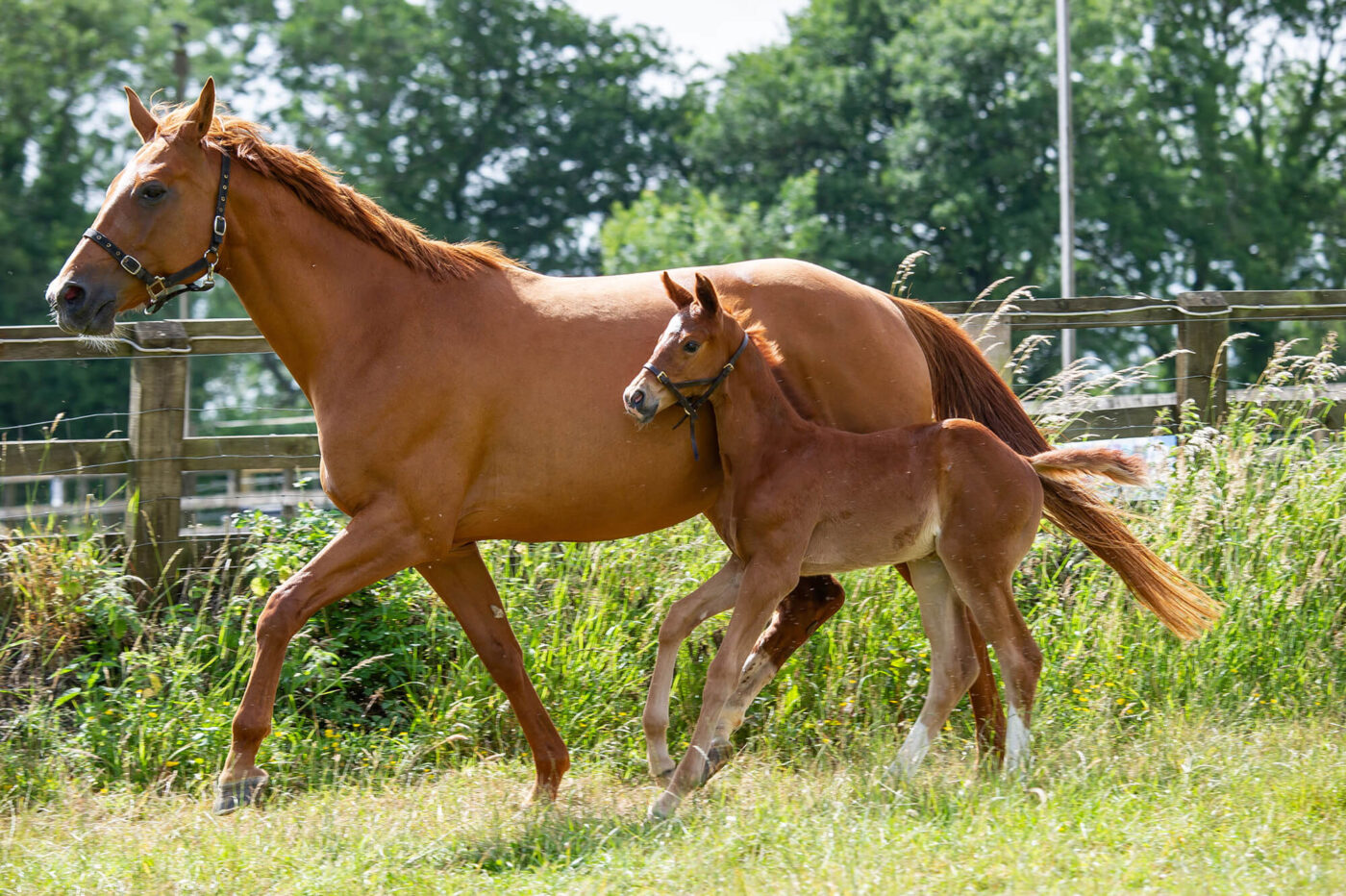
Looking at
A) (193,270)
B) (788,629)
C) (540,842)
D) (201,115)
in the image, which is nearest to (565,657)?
(788,629)

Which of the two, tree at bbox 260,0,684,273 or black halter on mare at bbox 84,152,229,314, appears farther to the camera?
tree at bbox 260,0,684,273

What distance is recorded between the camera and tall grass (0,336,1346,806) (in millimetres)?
5188

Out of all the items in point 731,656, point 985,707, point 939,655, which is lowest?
point 985,707

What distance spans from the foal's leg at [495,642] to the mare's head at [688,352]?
3.42ft

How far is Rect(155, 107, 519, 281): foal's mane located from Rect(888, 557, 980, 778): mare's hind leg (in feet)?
7.04

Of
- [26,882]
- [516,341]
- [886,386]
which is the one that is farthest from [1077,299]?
[26,882]

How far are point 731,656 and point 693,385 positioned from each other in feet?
3.23

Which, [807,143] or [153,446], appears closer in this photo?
[153,446]

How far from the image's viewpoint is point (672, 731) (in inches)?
216

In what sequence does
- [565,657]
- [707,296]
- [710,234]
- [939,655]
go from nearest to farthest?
1. [707,296]
2. [939,655]
3. [565,657]
4. [710,234]

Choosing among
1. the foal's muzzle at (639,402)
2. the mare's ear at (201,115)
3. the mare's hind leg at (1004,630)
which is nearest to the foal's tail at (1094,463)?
the mare's hind leg at (1004,630)

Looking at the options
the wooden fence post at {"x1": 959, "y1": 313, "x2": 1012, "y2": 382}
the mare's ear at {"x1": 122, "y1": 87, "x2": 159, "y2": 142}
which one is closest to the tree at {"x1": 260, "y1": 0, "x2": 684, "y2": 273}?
the wooden fence post at {"x1": 959, "y1": 313, "x2": 1012, "y2": 382}

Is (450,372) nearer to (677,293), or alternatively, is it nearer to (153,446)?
(677,293)

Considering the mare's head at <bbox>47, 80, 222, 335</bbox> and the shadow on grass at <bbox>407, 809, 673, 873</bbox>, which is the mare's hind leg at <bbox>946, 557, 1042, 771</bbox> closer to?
the shadow on grass at <bbox>407, 809, 673, 873</bbox>
